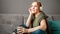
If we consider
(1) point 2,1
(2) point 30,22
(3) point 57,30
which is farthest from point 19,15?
(3) point 57,30

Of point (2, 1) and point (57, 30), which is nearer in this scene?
point (57, 30)

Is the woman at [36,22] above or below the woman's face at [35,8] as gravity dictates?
below

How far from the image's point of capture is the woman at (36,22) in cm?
162

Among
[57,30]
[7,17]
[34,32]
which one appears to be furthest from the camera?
[7,17]

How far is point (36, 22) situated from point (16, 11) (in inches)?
27.0

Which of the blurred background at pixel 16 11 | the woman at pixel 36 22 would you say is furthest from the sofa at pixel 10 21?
the woman at pixel 36 22

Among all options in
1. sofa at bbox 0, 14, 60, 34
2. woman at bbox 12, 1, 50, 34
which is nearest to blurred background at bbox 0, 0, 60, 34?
sofa at bbox 0, 14, 60, 34

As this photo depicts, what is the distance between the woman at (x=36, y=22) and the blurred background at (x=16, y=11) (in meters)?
0.49

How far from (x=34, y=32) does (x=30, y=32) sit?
0.19 ft

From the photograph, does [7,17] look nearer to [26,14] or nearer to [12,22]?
[12,22]

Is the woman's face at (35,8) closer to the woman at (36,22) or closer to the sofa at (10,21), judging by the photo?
the woman at (36,22)

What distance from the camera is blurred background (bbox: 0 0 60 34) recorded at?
226 centimetres

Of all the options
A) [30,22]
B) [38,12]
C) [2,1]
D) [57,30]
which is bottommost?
[57,30]

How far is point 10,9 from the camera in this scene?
7.57 feet
